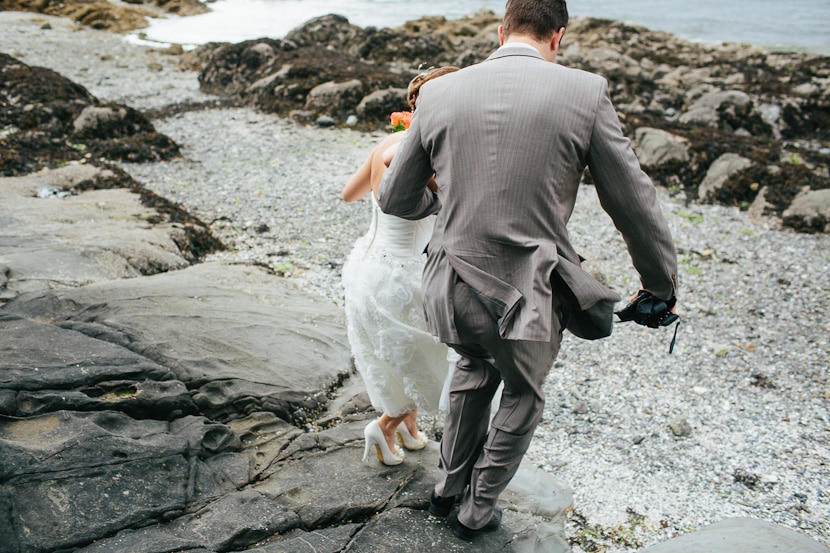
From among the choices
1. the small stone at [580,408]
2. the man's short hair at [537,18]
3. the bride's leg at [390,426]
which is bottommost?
the small stone at [580,408]

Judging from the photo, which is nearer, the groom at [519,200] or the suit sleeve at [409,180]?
the groom at [519,200]

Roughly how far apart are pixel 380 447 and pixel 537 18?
238cm

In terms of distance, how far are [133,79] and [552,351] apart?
18.0 metres

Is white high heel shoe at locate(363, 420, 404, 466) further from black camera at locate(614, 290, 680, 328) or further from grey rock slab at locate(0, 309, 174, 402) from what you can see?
black camera at locate(614, 290, 680, 328)

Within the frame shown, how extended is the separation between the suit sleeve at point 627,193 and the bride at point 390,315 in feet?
3.66

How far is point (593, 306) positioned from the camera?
2.90 metres

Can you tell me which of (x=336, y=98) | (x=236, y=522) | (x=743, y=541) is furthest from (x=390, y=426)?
(x=336, y=98)

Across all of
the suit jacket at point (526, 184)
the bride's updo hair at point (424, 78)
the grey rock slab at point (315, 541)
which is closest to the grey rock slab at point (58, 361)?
the grey rock slab at point (315, 541)

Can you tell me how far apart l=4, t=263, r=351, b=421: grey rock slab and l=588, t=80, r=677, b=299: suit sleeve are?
2663 mm

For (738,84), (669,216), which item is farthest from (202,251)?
(738,84)

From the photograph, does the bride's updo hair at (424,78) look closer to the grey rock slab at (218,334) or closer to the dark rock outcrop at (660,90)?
the grey rock slab at (218,334)

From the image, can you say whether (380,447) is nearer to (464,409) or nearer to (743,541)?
(464,409)

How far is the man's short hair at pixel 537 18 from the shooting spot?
9.28ft

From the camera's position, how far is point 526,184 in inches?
107
